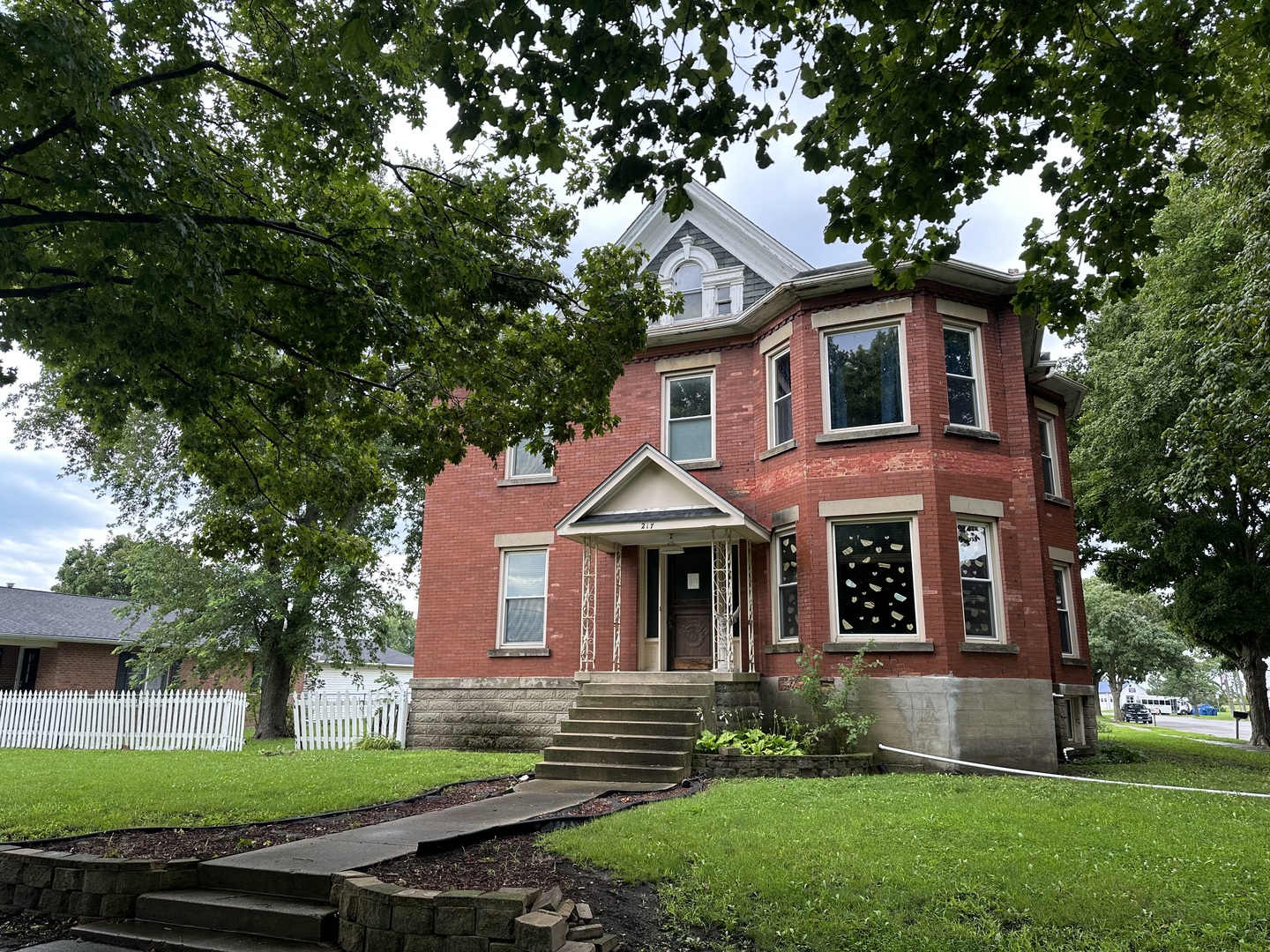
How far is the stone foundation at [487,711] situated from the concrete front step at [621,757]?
11.9ft

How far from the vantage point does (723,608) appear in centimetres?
1477

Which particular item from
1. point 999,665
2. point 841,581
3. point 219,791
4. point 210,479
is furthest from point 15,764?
point 999,665

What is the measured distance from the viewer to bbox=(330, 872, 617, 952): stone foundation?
14.9ft

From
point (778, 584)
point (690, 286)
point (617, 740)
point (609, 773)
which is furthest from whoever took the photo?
point (690, 286)

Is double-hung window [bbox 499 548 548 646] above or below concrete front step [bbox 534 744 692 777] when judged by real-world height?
above

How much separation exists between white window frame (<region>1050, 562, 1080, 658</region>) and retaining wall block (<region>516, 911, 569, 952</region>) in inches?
588

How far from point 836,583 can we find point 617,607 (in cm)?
405

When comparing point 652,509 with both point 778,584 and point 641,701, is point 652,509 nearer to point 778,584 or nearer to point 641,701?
point 778,584

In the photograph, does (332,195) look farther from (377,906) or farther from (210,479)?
(377,906)

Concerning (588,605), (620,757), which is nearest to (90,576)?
(588,605)

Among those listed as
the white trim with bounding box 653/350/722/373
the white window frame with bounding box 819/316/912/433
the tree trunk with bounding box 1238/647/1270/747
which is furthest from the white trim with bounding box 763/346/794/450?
the tree trunk with bounding box 1238/647/1270/747

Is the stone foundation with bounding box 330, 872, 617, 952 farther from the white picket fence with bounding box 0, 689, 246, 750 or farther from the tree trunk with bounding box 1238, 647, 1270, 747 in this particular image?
the tree trunk with bounding box 1238, 647, 1270, 747

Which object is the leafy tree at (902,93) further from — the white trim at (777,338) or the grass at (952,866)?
the white trim at (777,338)

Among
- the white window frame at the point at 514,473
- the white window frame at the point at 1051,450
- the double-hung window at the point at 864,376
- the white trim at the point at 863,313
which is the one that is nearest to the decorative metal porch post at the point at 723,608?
the double-hung window at the point at 864,376
